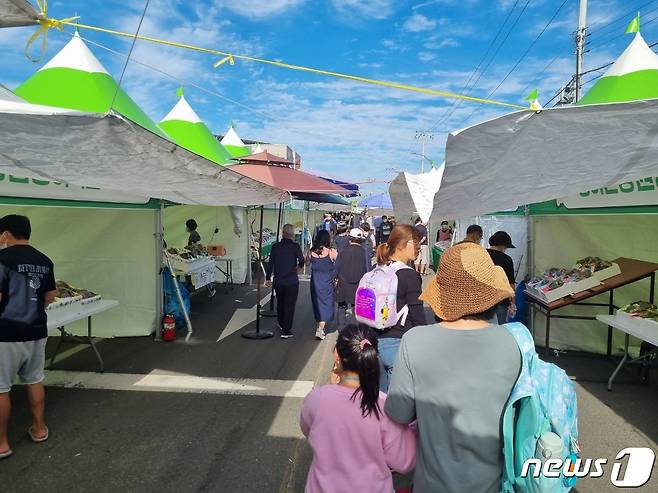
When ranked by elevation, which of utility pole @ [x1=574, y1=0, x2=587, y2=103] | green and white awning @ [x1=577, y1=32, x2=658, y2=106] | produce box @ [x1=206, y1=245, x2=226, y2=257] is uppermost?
utility pole @ [x1=574, y1=0, x2=587, y2=103]

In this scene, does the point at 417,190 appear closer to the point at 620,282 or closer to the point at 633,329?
the point at 620,282

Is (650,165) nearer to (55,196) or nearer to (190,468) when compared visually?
(190,468)

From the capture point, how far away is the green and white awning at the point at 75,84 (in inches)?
225

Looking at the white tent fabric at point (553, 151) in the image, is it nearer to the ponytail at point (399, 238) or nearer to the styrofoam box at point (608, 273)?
the ponytail at point (399, 238)

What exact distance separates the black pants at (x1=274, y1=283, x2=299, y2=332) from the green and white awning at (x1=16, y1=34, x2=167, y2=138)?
2.71m

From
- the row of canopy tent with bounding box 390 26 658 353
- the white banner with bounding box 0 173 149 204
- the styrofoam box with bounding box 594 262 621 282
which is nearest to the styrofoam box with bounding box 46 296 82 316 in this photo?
the white banner with bounding box 0 173 149 204

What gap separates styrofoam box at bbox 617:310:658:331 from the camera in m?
4.14

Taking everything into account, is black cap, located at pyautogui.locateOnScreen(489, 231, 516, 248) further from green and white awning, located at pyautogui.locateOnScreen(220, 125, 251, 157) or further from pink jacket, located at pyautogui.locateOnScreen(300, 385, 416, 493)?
green and white awning, located at pyautogui.locateOnScreen(220, 125, 251, 157)

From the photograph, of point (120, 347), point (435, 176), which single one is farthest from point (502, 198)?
point (120, 347)

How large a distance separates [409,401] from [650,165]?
7.81 ft

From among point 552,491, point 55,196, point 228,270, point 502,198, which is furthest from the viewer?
point 228,270

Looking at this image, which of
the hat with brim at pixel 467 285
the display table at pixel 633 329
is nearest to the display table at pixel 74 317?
the hat with brim at pixel 467 285

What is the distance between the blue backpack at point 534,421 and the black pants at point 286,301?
5.30m

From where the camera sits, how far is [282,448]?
3.59 metres
